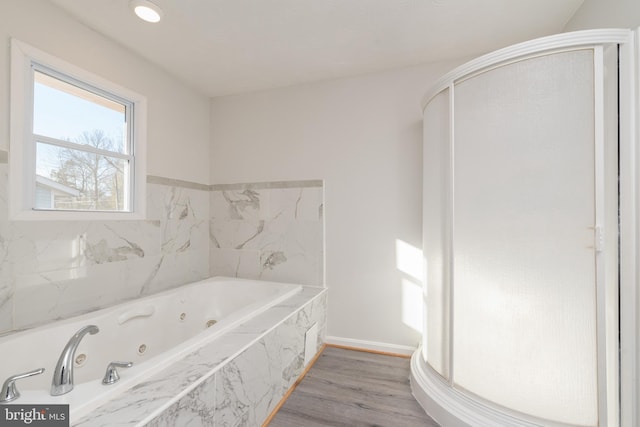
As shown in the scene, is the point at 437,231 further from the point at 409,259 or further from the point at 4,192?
the point at 4,192

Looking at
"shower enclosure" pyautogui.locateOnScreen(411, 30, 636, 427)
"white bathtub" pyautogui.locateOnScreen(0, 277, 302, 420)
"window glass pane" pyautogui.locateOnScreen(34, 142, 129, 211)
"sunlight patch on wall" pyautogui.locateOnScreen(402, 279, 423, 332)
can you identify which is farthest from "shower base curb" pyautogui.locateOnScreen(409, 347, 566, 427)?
"window glass pane" pyautogui.locateOnScreen(34, 142, 129, 211)

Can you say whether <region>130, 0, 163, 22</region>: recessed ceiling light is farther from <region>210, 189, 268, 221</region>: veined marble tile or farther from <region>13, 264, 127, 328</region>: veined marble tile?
Result: <region>13, 264, 127, 328</region>: veined marble tile

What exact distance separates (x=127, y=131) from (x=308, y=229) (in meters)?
1.64

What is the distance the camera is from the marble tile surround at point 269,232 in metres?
2.51

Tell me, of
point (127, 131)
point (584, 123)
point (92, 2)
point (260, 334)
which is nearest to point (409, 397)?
point (260, 334)

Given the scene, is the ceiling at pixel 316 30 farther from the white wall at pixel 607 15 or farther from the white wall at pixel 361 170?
the white wall at pixel 361 170

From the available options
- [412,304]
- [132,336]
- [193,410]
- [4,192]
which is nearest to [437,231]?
[412,304]

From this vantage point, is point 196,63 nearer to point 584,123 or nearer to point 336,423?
point 584,123

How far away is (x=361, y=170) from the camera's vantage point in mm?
2389

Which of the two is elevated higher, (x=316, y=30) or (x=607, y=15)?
(x=316, y=30)

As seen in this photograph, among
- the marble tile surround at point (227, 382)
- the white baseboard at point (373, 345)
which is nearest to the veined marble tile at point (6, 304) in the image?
the marble tile surround at point (227, 382)

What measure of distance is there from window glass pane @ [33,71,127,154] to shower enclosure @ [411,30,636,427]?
7.57 ft

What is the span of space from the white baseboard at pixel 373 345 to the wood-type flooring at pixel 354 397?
0.23 feet

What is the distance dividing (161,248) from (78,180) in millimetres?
755
